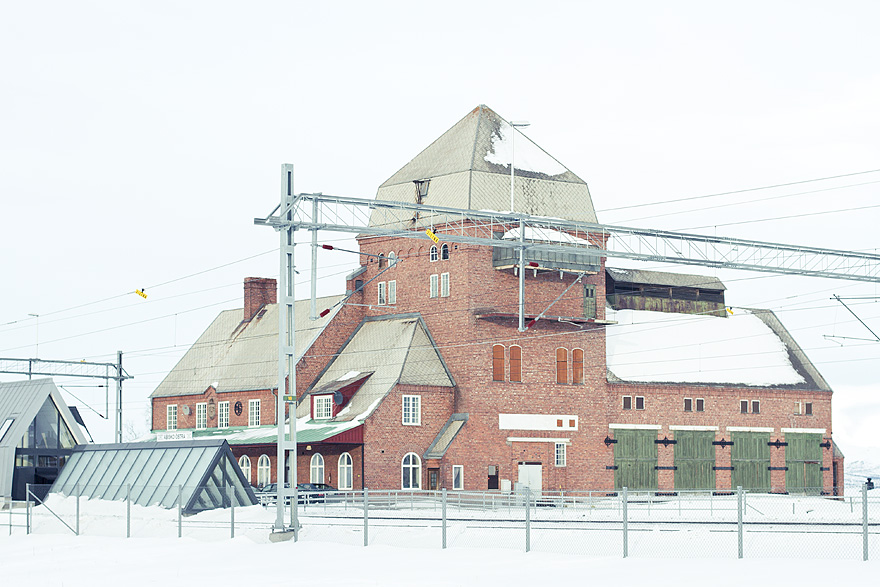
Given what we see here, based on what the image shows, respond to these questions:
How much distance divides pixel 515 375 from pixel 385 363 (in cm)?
658

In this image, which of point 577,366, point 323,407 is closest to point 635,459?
point 577,366

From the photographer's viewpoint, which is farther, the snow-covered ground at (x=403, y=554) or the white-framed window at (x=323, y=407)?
the white-framed window at (x=323, y=407)

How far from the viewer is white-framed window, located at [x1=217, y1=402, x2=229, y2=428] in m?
73.4

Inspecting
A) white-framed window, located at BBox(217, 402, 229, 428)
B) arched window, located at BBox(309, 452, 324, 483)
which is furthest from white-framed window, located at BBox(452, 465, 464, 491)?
white-framed window, located at BBox(217, 402, 229, 428)

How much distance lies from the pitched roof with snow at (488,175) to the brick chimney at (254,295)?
12843mm

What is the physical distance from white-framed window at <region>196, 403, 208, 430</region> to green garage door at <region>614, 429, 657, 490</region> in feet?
80.8

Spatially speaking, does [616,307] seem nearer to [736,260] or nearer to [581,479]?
[581,479]

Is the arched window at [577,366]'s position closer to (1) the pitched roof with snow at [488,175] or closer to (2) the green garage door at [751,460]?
(1) the pitched roof with snow at [488,175]

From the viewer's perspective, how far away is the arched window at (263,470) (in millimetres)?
66500

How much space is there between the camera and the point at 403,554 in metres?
28.3

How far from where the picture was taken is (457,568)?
83.9ft

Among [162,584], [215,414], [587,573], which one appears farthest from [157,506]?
[215,414]

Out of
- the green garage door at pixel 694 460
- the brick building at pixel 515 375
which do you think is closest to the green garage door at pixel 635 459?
the brick building at pixel 515 375

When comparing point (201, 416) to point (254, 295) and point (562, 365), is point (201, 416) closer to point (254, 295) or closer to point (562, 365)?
point (254, 295)
